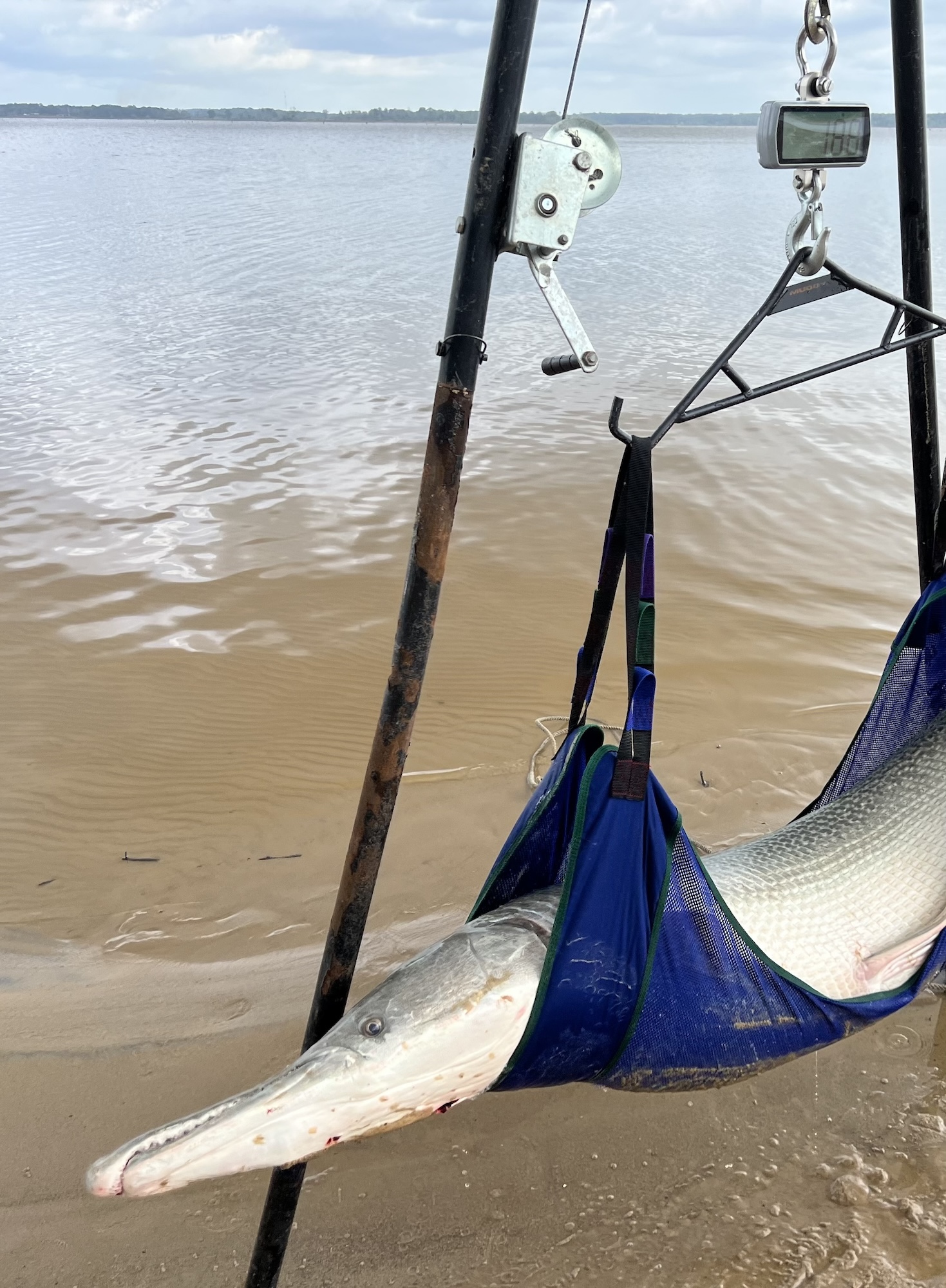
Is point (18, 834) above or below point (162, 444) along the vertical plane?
below

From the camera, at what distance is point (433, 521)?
1.73m

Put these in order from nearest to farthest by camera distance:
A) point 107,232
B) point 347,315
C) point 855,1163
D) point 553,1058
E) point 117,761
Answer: point 553,1058
point 855,1163
point 117,761
point 347,315
point 107,232

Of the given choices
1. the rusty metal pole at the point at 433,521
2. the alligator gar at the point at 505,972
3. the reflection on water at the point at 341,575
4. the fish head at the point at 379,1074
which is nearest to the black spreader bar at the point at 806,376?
the rusty metal pole at the point at 433,521

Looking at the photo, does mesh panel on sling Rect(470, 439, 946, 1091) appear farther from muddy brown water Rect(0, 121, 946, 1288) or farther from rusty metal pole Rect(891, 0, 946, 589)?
rusty metal pole Rect(891, 0, 946, 589)

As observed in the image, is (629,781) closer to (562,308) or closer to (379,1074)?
(379,1074)

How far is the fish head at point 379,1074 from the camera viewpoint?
5.08 feet

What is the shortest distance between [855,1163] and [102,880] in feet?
8.60

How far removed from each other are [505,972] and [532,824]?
0.30m

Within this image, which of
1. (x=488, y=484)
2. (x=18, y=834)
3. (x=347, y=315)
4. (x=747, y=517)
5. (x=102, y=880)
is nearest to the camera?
(x=102, y=880)

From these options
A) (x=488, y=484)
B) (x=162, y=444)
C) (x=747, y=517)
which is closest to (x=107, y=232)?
(x=162, y=444)

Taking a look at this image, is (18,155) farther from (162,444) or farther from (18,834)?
(18,834)

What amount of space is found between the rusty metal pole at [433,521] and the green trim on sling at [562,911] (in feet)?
1.03

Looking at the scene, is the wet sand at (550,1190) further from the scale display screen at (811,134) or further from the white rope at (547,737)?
the scale display screen at (811,134)

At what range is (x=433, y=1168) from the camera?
2459 mm
